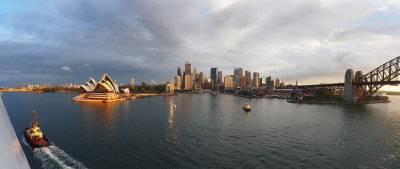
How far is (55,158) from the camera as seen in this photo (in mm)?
21688

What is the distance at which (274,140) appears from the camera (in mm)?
28219

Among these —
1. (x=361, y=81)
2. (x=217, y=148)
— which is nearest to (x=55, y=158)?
(x=217, y=148)

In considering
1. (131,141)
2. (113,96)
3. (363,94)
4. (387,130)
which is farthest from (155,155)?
(363,94)

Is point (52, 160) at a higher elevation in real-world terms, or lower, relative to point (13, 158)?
lower

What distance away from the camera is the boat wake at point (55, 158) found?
19.9m

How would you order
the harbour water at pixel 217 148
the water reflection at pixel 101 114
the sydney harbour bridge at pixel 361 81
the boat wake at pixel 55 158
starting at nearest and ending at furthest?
the boat wake at pixel 55 158
the harbour water at pixel 217 148
the water reflection at pixel 101 114
the sydney harbour bridge at pixel 361 81

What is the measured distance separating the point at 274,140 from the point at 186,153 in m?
12.1

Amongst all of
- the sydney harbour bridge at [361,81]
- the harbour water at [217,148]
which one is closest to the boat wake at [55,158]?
the harbour water at [217,148]

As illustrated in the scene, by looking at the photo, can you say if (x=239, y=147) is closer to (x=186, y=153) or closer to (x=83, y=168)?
(x=186, y=153)

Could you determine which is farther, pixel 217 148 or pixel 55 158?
pixel 217 148

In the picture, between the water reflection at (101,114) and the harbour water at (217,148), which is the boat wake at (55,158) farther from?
the water reflection at (101,114)

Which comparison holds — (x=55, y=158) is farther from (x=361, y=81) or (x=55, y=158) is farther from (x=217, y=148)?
(x=361, y=81)

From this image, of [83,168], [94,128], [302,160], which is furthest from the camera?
[94,128]

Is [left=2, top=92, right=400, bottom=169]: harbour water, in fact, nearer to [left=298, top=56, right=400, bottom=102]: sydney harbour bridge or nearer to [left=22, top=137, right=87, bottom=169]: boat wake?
[left=22, top=137, right=87, bottom=169]: boat wake
